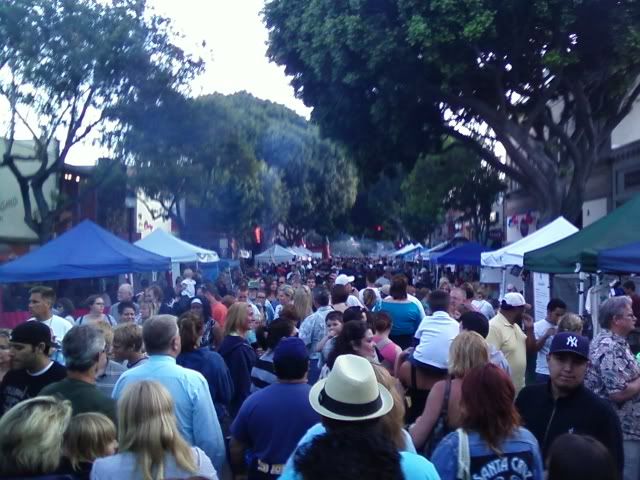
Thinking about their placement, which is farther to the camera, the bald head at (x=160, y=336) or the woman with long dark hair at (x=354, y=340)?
the woman with long dark hair at (x=354, y=340)

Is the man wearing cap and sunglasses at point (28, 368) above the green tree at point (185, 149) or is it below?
below

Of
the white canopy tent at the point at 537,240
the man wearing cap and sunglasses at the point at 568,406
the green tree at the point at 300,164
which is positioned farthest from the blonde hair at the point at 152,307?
the green tree at the point at 300,164

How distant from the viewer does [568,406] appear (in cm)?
499

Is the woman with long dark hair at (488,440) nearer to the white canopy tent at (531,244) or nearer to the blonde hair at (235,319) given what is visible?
the blonde hair at (235,319)

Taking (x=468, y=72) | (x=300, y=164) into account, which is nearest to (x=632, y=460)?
(x=468, y=72)

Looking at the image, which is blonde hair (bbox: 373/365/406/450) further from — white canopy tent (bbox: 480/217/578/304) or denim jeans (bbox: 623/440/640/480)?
white canopy tent (bbox: 480/217/578/304)

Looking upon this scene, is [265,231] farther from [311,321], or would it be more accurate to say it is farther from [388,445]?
[388,445]

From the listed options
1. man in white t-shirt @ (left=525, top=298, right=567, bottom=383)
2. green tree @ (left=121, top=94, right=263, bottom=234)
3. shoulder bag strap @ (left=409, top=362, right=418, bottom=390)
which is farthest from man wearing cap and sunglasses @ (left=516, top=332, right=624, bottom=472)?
green tree @ (left=121, top=94, right=263, bottom=234)

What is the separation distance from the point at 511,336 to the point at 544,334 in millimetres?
1996

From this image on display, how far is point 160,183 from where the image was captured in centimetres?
2952

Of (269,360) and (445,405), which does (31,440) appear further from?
(269,360)

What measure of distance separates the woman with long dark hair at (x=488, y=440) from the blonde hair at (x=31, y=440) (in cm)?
177

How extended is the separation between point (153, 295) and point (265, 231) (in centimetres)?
3888

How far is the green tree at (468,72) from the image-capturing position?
19328mm
